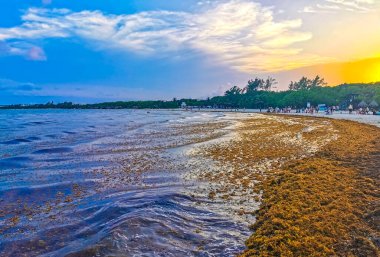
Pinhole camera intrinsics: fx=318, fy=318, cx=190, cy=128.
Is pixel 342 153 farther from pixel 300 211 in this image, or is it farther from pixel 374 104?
pixel 374 104

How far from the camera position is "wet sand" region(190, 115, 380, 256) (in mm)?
6457

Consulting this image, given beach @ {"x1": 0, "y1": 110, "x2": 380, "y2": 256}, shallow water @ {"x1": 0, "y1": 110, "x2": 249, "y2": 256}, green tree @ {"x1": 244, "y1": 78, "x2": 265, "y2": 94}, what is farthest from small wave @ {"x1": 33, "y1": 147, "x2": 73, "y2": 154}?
green tree @ {"x1": 244, "y1": 78, "x2": 265, "y2": 94}

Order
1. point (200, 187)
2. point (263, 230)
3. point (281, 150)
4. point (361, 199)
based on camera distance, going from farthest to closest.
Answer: point (281, 150) → point (200, 187) → point (361, 199) → point (263, 230)

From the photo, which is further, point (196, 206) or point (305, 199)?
point (196, 206)

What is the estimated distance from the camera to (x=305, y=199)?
30.2ft

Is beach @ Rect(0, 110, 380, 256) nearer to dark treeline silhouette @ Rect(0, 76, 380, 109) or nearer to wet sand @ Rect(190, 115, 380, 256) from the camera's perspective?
wet sand @ Rect(190, 115, 380, 256)

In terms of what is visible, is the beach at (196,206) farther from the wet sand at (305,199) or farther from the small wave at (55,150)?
the small wave at (55,150)

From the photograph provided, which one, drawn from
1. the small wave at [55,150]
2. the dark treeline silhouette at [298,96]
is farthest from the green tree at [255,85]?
the small wave at [55,150]

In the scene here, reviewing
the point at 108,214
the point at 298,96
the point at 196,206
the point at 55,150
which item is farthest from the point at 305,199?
the point at 298,96

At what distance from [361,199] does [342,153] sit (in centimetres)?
881

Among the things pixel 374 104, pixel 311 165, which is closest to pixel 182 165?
pixel 311 165

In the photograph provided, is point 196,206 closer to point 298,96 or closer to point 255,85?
point 298,96

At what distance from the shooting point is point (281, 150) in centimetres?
2000

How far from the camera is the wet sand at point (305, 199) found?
21.2 feet
